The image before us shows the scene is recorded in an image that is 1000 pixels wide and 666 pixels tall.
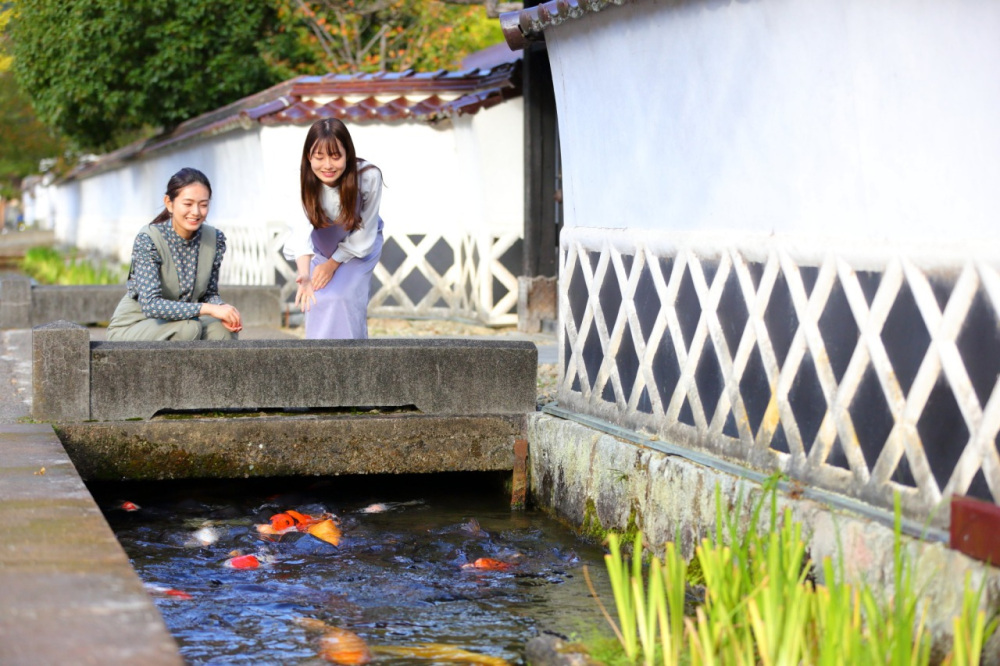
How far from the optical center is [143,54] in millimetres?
18766

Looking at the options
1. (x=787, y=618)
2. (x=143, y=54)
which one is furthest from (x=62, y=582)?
(x=143, y=54)

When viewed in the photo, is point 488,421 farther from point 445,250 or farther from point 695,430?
point 445,250

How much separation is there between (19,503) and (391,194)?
8.52 meters

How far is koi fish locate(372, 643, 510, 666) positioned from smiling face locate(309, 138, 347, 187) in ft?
8.82

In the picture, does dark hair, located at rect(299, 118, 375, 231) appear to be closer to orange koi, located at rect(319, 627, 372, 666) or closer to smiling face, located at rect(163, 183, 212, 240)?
smiling face, located at rect(163, 183, 212, 240)

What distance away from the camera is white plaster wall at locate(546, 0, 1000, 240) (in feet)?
11.7

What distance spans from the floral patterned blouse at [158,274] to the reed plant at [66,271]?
817 cm

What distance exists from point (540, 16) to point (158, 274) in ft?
7.65

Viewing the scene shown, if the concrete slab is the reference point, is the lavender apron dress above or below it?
above

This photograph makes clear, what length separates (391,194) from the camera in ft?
41.2

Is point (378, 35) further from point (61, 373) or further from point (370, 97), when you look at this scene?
point (61, 373)

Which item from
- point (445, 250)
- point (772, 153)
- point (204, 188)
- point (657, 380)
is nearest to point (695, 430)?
point (657, 380)

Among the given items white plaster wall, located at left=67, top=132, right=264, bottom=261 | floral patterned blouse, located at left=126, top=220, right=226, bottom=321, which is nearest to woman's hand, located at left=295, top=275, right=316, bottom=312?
floral patterned blouse, located at left=126, top=220, right=226, bottom=321

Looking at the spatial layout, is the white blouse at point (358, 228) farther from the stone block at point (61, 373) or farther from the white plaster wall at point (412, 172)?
the white plaster wall at point (412, 172)
